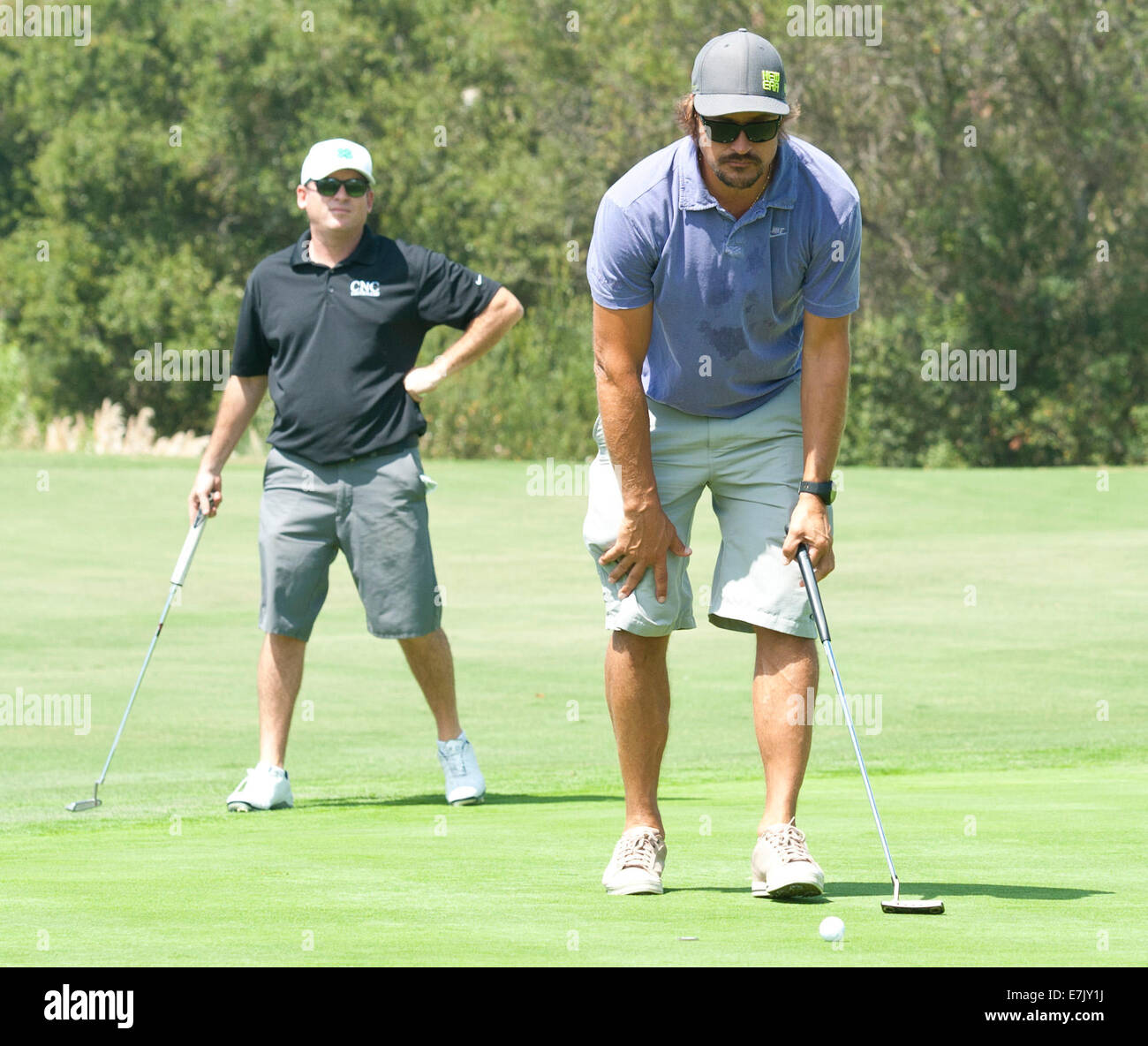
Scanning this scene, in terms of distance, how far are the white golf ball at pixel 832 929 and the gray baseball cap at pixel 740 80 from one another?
1.95 meters

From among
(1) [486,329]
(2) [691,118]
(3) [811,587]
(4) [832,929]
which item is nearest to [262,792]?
(1) [486,329]

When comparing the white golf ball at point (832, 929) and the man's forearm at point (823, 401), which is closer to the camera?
the white golf ball at point (832, 929)

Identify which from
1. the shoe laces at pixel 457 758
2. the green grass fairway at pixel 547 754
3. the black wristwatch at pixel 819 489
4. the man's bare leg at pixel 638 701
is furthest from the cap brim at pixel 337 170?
the black wristwatch at pixel 819 489

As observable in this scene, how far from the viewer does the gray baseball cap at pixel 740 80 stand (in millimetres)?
4871

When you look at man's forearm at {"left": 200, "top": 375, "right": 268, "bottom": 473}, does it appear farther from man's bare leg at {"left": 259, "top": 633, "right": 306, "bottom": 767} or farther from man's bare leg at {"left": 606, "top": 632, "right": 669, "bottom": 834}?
man's bare leg at {"left": 606, "top": 632, "right": 669, "bottom": 834}

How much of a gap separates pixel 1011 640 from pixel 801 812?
284 inches

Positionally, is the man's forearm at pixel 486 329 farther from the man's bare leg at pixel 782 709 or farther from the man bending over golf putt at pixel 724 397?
the man's bare leg at pixel 782 709

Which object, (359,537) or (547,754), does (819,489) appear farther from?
(547,754)

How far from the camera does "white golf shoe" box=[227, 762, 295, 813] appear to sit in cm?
722

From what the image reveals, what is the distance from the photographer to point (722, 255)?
5.03m

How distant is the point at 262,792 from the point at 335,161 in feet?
7.75

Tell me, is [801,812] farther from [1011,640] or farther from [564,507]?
[564,507]

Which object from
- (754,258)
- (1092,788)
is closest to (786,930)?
(754,258)

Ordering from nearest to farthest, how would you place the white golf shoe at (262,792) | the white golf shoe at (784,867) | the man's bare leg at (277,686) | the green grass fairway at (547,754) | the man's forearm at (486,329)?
1. the green grass fairway at (547,754)
2. the white golf shoe at (784,867)
3. the white golf shoe at (262,792)
4. the man's bare leg at (277,686)
5. the man's forearm at (486,329)
